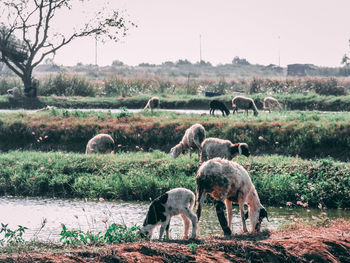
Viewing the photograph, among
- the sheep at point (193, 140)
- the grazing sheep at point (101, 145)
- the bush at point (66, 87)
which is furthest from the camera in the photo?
the bush at point (66, 87)

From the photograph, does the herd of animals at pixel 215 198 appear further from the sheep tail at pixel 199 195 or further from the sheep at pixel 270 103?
the sheep at pixel 270 103

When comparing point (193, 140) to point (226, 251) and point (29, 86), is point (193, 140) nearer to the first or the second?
point (226, 251)

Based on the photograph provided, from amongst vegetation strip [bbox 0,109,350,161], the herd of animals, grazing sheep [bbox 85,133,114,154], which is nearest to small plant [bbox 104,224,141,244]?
the herd of animals

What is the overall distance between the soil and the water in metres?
1.70

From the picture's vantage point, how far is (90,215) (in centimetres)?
1318

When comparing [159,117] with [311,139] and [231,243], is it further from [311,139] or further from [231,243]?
[231,243]

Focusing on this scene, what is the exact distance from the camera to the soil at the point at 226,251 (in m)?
8.17

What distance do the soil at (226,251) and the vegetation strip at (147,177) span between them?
4.42 m

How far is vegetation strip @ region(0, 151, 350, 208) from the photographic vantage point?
48.6 ft

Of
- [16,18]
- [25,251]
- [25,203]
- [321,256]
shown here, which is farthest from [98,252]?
[16,18]

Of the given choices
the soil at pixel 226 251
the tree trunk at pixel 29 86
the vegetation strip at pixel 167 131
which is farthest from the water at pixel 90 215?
the tree trunk at pixel 29 86

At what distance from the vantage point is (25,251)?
334 inches

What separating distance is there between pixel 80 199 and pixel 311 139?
30.0 ft

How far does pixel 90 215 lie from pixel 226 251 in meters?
4.98
